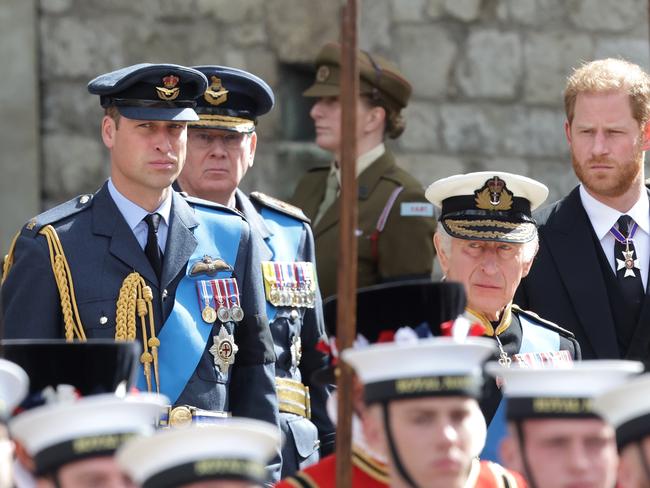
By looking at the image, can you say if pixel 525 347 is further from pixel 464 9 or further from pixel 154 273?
pixel 464 9

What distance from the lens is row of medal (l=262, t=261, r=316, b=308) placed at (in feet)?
18.7

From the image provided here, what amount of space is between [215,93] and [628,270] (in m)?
1.39

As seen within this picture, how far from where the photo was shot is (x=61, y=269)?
5.10m

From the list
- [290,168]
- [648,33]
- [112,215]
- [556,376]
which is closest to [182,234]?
[112,215]

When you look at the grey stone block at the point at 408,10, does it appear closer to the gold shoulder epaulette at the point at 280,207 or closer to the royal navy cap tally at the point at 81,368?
the gold shoulder epaulette at the point at 280,207

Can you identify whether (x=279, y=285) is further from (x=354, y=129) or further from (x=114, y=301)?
(x=354, y=129)

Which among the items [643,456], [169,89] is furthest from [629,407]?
[169,89]

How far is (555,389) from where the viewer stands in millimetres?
4016

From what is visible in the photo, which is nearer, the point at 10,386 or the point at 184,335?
the point at 10,386

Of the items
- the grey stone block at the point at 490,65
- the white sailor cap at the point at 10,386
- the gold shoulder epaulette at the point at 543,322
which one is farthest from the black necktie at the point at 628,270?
the grey stone block at the point at 490,65

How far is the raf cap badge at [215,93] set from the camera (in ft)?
20.0

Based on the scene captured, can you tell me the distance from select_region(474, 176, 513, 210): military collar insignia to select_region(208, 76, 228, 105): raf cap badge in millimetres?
1081

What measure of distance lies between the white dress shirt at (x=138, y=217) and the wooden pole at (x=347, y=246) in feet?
3.77

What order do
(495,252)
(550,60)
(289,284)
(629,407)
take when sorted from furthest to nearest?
(550,60), (289,284), (495,252), (629,407)
